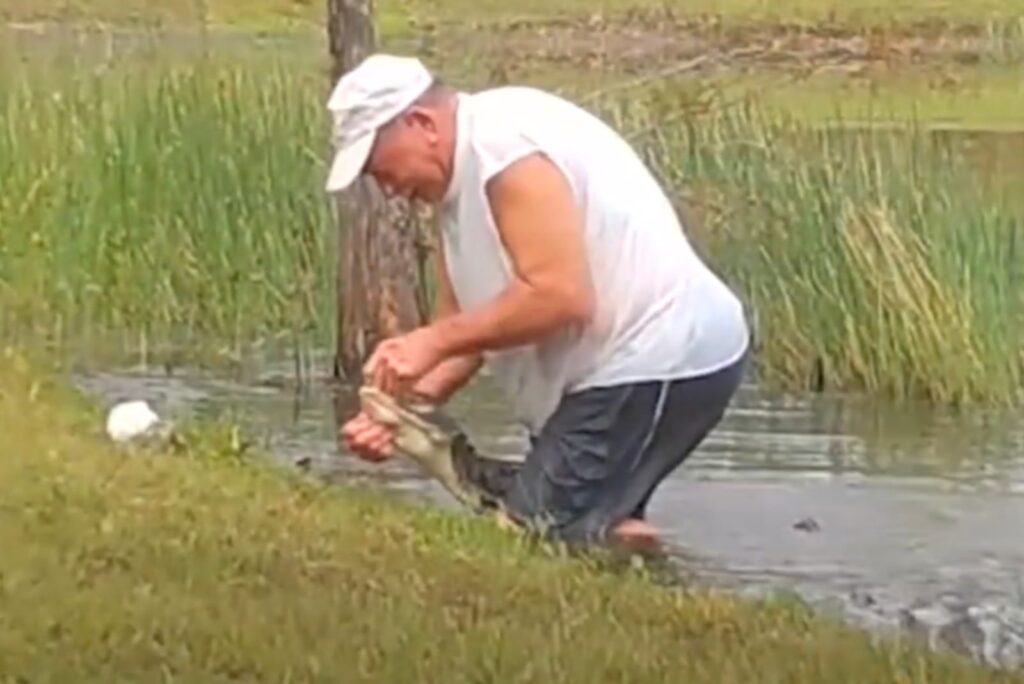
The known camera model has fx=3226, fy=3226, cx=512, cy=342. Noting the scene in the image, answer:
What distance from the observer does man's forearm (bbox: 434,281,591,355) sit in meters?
7.73

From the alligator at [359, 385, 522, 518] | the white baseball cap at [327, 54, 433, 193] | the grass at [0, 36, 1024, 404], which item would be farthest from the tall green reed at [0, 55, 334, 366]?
the white baseball cap at [327, 54, 433, 193]

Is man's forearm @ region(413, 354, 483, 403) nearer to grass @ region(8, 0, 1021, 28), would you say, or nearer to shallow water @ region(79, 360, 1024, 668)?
shallow water @ region(79, 360, 1024, 668)

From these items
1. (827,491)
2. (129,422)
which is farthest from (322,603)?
(827,491)

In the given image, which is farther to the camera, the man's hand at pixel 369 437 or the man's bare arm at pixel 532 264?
the man's hand at pixel 369 437

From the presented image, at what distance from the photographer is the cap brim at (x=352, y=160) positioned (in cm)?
768

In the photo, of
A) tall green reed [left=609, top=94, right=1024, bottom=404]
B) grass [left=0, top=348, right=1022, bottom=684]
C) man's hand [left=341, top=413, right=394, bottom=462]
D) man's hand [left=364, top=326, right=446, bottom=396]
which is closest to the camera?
grass [left=0, top=348, right=1022, bottom=684]

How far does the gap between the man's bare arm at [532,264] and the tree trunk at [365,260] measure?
3.39 metres

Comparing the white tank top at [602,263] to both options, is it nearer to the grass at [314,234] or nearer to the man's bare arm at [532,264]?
the man's bare arm at [532,264]

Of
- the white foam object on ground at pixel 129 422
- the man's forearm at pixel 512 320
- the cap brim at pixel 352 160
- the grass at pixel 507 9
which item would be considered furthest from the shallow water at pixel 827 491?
the grass at pixel 507 9

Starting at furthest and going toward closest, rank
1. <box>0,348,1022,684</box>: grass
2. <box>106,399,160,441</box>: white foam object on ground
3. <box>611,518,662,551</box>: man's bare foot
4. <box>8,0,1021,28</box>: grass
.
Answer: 1. <box>8,0,1021,28</box>: grass
2. <box>106,399,160,441</box>: white foam object on ground
3. <box>611,518,662,551</box>: man's bare foot
4. <box>0,348,1022,684</box>: grass

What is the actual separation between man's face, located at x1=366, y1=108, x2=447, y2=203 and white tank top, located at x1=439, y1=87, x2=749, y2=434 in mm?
66

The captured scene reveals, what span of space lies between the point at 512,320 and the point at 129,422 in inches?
68.8

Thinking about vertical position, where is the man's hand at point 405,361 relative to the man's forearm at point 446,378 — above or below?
above

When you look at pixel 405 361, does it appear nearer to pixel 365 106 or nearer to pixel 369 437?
pixel 369 437
